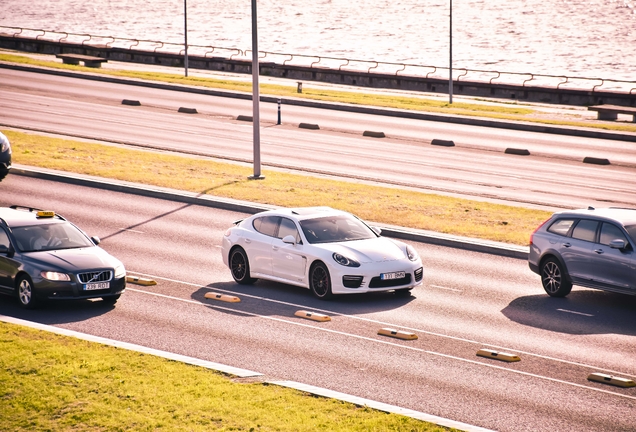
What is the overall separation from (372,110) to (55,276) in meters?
32.7

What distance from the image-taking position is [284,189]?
1105 inches

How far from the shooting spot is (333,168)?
32.7 meters

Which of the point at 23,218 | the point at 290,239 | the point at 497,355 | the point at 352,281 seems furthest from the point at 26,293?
the point at 497,355

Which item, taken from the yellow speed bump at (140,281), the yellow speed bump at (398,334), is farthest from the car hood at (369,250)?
the yellow speed bump at (140,281)

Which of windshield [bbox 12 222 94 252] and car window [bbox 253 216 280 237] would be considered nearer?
windshield [bbox 12 222 94 252]

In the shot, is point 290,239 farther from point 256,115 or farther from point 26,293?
point 256,115

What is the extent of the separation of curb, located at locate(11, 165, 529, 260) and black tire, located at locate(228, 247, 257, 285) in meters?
5.22

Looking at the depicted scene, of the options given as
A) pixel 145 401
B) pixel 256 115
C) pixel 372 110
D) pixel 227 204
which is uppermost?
pixel 256 115

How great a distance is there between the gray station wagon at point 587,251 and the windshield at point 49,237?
8.36 m

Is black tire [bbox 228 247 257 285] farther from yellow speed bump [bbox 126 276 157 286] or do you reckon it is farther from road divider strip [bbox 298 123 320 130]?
road divider strip [bbox 298 123 320 130]

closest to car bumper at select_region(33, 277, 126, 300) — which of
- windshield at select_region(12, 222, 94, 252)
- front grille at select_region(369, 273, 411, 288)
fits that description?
windshield at select_region(12, 222, 94, 252)

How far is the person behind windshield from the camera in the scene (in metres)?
17.0

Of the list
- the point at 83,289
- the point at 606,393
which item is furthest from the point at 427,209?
the point at 606,393

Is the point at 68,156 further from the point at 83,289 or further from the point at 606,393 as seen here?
the point at 606,393
